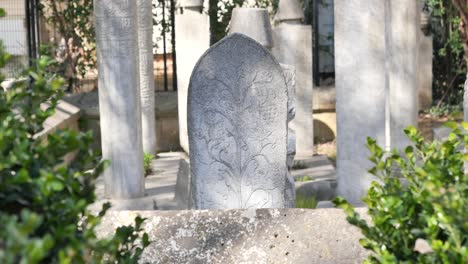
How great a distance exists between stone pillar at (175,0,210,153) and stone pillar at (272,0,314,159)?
1.00 m

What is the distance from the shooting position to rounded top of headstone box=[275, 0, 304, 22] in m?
11.9

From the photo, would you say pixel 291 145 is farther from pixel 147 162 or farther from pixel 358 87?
pixel 147 162

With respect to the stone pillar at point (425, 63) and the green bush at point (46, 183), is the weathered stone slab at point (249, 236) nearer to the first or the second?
the green bush at point (46, 183)

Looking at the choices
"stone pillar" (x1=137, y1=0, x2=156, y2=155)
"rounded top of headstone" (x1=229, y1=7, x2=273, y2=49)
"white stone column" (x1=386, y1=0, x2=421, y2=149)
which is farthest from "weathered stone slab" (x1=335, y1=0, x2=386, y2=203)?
"stone pillar" (x1=137, y1=0, x2=156, y2=155)

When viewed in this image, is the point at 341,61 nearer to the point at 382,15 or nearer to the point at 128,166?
the point at 382,15

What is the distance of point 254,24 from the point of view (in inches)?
394

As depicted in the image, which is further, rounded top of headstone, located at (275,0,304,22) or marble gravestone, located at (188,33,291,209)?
rounded top of headstone, located at (275,0,304,22)

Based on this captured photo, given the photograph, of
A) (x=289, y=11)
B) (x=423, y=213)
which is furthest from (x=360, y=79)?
Answer: (x=423, y=213)

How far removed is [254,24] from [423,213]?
7.55 m

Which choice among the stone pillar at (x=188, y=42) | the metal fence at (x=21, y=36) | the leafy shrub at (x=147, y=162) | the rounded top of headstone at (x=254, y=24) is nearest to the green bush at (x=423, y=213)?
the rounded top of headstone at (x=254, y=24)

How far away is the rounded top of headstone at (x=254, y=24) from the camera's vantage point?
32.8 ft

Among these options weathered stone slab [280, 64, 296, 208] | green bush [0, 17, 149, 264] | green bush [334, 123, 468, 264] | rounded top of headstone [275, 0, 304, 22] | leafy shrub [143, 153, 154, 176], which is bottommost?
leafy shrub [143, 153, 154, 176]

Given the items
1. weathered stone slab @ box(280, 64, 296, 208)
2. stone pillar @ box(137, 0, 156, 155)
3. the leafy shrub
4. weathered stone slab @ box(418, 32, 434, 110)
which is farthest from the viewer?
weathered stone slab @ box(418, 32, 434, 110)

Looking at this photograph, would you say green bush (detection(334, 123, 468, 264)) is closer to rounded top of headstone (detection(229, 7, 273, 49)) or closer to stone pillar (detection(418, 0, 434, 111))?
rounded top of headstone (detection(229, 7, 273, 49))
